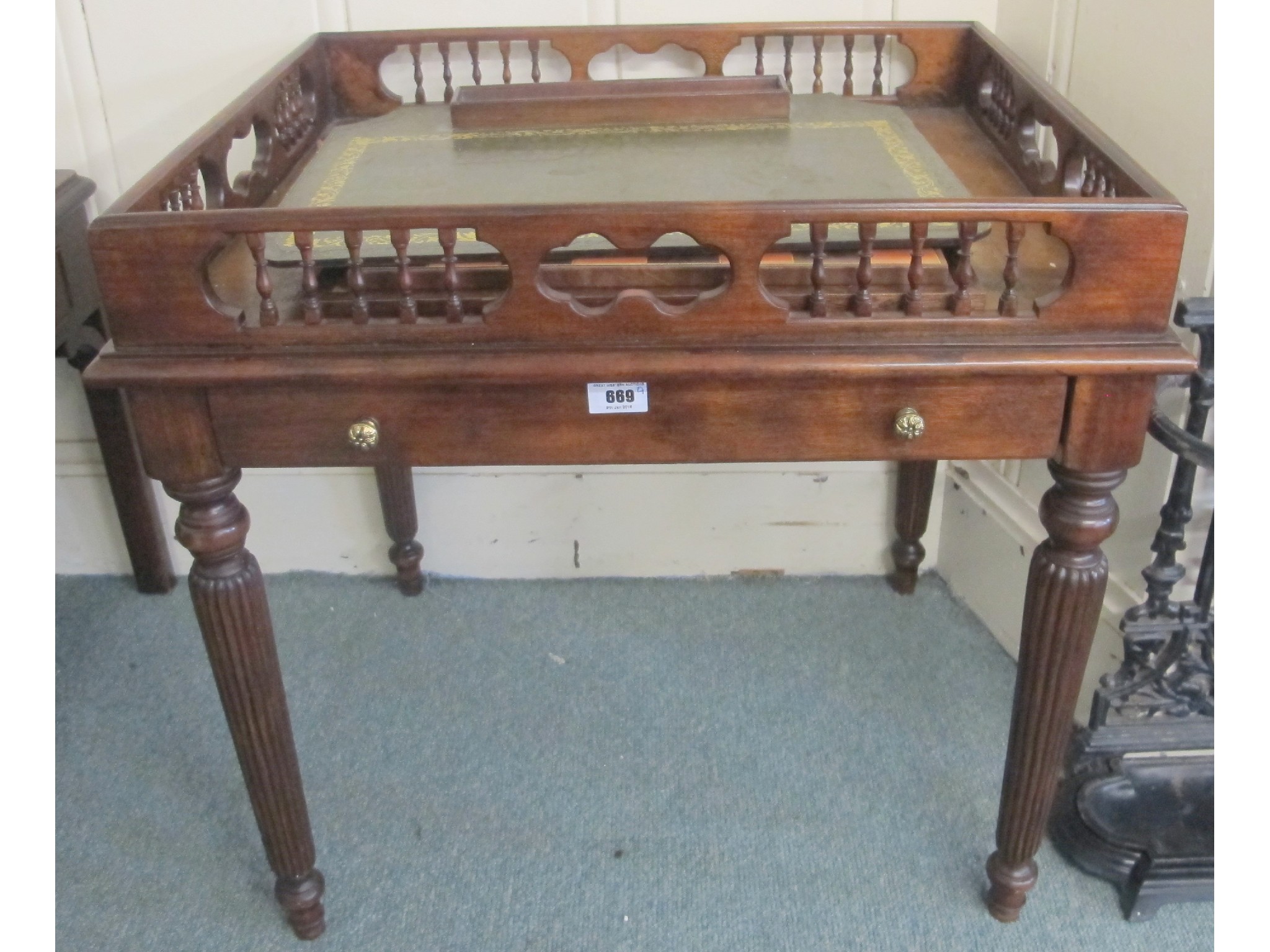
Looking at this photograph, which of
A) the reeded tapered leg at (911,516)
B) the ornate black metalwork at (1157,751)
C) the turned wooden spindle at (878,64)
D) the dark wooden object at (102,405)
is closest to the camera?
the ornate black metalwork at (1157,751)

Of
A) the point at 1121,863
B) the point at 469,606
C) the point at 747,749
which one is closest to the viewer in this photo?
the point at 1121,863

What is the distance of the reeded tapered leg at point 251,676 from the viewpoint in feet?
3.23

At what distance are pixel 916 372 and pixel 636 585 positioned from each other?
93 cm

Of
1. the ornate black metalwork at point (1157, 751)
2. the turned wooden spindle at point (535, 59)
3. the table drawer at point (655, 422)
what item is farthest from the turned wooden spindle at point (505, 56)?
the ornate black metalwork at point (1157, 751)

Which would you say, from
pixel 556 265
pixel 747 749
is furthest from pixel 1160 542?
pixel 556 265

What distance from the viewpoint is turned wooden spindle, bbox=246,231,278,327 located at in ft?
2.87

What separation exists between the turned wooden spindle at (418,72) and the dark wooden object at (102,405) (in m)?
0.42

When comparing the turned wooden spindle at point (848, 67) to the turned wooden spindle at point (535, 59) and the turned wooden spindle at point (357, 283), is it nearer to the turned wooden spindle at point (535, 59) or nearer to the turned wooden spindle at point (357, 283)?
the turned wooden spindle at point (535, 59)

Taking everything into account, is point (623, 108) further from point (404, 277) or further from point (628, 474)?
point (628, 474)

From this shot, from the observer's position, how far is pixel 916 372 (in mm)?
892

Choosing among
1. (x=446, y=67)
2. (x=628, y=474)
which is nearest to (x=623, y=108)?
(x=446, y=67)

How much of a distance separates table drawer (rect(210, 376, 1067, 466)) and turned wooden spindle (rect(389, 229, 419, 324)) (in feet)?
0.20

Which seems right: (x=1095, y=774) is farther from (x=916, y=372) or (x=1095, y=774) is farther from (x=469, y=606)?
(x=469, y=606)

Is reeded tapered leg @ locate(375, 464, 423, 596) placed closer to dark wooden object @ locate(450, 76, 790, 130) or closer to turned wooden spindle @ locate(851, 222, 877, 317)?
dark wooden object @ locate(450, 76, 790, 130)
